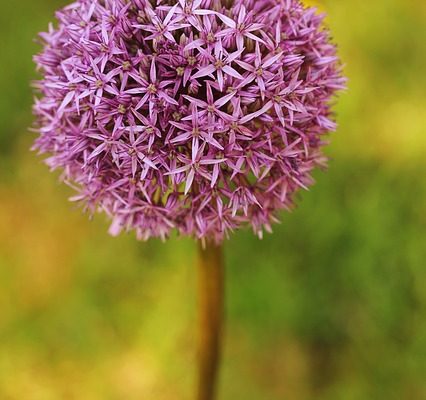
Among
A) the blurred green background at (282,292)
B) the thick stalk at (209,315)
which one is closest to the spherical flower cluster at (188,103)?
the thick stalk at (209,315)

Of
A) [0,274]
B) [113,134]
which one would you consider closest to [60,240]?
[0,274]

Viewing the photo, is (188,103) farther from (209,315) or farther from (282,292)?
(282,292)

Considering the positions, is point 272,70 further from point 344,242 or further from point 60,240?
point 60,240

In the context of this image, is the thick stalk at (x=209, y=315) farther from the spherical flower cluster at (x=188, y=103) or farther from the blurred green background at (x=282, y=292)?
the blurred green background at (x=282, y=292)

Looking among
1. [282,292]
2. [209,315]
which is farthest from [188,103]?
[282,292]

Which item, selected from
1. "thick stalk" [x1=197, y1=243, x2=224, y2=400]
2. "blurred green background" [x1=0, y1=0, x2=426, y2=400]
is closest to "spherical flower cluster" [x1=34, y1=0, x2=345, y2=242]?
"thick stalk" [x1=197, y1=243, x2=224, y2=400]

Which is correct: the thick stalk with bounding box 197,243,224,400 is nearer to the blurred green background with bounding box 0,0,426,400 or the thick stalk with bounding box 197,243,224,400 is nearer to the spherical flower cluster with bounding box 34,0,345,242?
the spherical flower cluster with bounding box 34,0,345,242
